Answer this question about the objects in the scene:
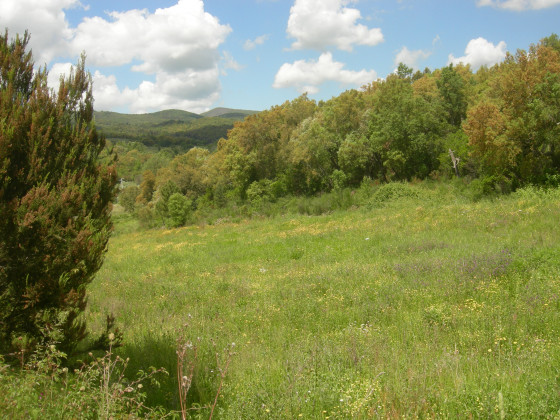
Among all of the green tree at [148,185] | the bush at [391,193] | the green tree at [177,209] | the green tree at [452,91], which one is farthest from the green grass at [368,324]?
the green tree at [148,185]

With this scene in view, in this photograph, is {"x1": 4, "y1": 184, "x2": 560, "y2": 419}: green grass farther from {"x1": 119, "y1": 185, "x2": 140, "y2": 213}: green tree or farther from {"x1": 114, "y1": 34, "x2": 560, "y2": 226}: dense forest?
{"x1": 119, "y1": 185, "x2": 140, "y2": 213}: green tree

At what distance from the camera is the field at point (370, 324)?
359 cm

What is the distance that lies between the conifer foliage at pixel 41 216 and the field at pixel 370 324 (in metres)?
1.79

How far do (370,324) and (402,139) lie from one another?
98.4 ft

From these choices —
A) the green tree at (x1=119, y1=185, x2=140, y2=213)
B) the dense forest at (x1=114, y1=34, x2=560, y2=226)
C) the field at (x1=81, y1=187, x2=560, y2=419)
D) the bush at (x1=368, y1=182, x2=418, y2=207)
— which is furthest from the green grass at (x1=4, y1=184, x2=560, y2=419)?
the green tree at (x1=119, y1=185, x2=140, y2=213)

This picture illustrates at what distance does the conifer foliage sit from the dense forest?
13.9 metres

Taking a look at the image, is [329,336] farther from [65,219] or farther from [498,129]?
[498,129]

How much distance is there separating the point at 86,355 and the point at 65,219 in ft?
6.82

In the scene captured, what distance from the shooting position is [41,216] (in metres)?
3.88

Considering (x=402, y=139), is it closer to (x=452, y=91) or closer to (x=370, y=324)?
(x=452, y=91)

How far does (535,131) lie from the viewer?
20641 millimetres

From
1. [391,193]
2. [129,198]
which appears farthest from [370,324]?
[129,198]

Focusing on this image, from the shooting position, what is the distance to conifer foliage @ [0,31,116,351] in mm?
3916

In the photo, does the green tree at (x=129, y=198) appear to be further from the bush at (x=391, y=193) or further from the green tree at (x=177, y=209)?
the bush at (x=391, y=193)
